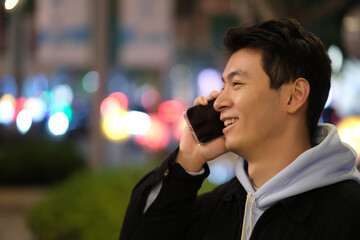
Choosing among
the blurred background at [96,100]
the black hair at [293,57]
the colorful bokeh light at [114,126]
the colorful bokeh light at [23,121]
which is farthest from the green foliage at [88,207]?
the colorful bokeh light at [114,126]

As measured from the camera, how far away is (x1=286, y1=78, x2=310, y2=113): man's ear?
2449 mm

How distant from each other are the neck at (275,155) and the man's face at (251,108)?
0.02 meters

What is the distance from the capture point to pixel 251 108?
2467 mm

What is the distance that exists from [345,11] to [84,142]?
17.9m

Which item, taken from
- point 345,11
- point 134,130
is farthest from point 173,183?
→ point 134,130

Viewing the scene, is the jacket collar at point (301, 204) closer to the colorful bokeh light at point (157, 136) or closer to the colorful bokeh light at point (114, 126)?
the colorful bokeh light at point (157, 136)

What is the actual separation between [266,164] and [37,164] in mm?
10076

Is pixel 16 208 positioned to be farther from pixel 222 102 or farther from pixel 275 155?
pixel 275 155

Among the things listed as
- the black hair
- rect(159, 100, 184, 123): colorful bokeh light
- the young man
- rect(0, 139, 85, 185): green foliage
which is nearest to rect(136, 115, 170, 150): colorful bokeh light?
rect(159, 100, 184, 123): colorful bokeh light

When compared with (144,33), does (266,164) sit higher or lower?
lower

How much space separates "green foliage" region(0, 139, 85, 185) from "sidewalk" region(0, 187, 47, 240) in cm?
56

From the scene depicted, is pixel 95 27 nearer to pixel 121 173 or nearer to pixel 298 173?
pixel 121 173

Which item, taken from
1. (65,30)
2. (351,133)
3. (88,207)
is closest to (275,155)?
(88,207)

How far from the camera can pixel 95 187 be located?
671 centimetres
